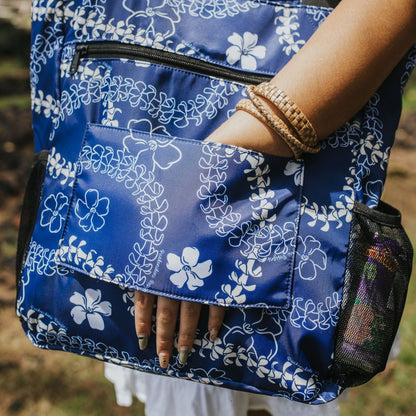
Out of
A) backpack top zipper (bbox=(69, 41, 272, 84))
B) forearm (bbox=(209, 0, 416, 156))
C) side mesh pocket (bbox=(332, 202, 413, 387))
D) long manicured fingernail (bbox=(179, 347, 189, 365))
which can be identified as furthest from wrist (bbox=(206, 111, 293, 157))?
long manicured fingernail (bbox=(179, 347, 189, 365))

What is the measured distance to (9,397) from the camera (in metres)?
1.89

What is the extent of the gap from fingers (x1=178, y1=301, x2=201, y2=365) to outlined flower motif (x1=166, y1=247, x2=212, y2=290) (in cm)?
5

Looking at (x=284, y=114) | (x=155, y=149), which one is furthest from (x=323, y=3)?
(x=155, y=149)

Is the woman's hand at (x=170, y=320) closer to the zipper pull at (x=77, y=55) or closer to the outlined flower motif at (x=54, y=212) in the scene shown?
the outlined flower motif at (x=54, y=212)

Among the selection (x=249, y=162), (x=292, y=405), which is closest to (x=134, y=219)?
(x=249, y=162)

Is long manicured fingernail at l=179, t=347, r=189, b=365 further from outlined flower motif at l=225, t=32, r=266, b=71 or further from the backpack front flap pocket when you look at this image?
outlined flower motif at l=225, t=32, r=266, b=71

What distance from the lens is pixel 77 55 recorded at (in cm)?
95

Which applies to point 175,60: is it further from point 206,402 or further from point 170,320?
point 206,402

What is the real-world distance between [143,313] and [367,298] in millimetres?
450

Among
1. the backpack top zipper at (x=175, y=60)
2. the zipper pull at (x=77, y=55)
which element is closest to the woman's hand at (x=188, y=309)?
the backpack top zipper at (x=175, y=60)

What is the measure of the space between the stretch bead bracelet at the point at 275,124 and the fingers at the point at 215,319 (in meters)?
0.33

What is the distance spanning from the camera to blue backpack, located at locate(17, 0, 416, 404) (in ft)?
2.70

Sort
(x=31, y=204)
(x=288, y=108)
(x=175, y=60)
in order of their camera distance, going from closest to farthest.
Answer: (x=288, y=108) < (x=175, y=60) < (x=31, y=204)

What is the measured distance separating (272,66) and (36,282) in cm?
67
